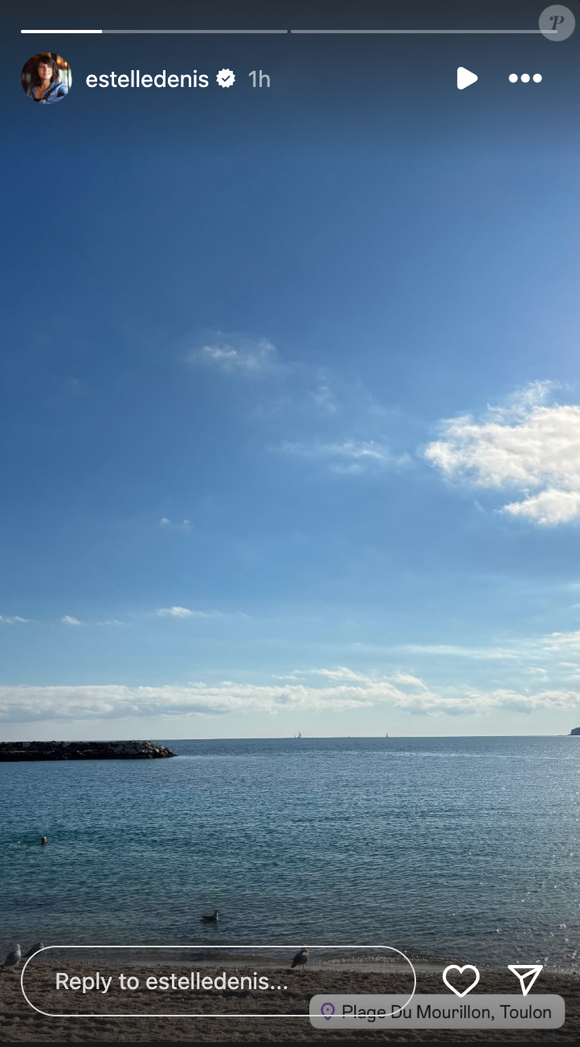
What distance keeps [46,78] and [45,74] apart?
4 cm

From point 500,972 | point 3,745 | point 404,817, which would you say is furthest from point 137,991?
point 3,745

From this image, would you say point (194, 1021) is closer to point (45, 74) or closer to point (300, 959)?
point (300, 959)

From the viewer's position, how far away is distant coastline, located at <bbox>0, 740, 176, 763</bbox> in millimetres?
156250

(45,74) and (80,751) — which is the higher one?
(45,74)

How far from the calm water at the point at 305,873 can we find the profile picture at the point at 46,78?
23.7 m

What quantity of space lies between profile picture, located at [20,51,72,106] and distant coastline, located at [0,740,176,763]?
168616 mm

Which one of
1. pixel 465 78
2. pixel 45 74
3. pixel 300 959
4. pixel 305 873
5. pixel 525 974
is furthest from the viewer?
pixel 305 873

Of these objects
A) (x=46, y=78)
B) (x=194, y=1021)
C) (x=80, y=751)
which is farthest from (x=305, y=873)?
(x=80, y=751)

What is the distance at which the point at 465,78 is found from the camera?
5562 mm

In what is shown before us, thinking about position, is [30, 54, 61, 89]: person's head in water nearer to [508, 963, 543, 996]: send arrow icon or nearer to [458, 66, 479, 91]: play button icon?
[458, 66, 479, 91]: play button icon

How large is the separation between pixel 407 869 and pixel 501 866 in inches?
225

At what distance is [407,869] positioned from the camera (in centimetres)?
3134

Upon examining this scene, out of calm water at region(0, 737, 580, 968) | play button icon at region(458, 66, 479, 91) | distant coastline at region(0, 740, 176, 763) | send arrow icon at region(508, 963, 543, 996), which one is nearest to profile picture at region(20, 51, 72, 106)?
play button icon at region(458, 66, 479, 91)

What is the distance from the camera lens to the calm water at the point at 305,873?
2138 centimetres
